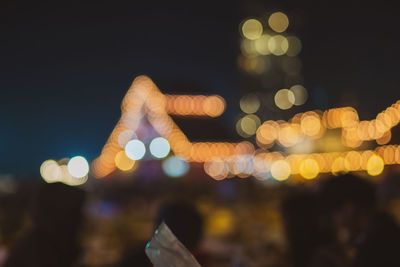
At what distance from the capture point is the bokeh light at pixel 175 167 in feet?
96.8

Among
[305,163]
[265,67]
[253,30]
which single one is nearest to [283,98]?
[265,67]

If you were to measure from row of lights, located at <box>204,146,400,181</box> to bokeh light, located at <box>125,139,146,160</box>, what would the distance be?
425cm

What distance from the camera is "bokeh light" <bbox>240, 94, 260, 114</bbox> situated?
186 ft

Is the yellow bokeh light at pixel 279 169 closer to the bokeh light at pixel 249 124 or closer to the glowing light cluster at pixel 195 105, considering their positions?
the bokeh light at pixel 249 124

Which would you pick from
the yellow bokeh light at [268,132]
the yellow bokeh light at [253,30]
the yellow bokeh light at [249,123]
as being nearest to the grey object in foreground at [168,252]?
the yellow bokeh light at [268,132]

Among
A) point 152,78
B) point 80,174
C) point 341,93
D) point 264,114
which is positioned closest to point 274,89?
point 264,114

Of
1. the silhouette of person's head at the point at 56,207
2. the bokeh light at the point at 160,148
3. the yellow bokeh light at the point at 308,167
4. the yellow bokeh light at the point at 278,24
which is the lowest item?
the silhouette of person's head at the point at 56,207

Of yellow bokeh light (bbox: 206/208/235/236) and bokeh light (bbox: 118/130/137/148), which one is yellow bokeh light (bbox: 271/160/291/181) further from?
yellow bokeh light (bbox: 206/208/235/236)

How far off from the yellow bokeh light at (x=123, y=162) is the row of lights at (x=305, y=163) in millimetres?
4958

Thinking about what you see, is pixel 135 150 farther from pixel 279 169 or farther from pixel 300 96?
pixel 279 169

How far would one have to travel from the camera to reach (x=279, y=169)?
1828 inches

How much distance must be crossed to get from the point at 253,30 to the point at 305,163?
94.3 feet

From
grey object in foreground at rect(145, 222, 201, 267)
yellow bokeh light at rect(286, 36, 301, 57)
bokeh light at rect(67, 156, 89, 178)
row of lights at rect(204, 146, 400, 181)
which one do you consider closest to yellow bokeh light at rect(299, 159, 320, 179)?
row of lights at rect(204, 146, 400, 181)

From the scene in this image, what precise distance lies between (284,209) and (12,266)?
1.78 meters
